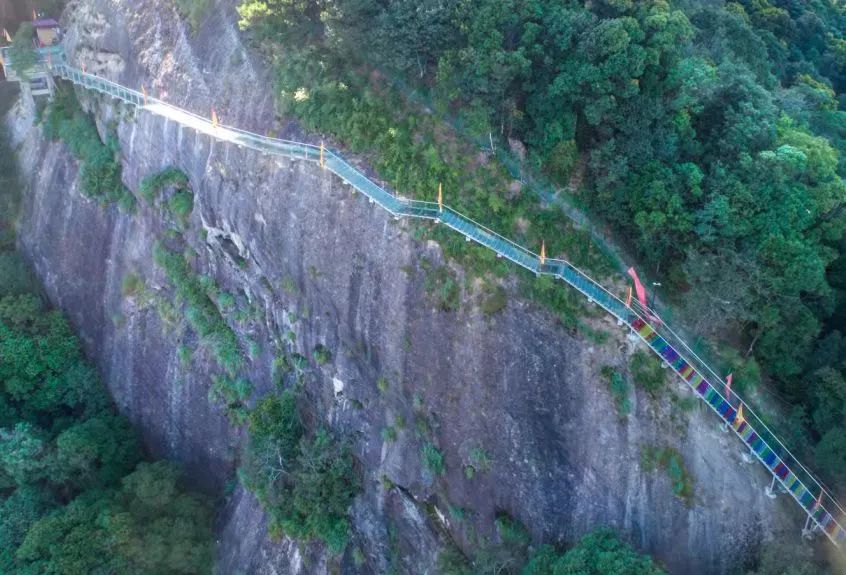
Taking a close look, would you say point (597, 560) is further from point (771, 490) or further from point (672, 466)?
point (771, 490)

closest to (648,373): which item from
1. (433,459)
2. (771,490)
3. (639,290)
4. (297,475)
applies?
(639,290)

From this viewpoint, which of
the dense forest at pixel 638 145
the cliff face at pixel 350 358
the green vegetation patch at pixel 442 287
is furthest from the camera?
the green vegetation patch at pixel 442 287

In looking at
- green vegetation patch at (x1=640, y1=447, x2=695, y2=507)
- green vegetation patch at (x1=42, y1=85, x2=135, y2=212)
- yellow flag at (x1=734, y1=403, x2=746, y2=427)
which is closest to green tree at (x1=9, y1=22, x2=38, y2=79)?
green vegetation patch at (x1=42, y1=85, x2=135, y2=212)

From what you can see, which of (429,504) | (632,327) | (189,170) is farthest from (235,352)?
(632,327)

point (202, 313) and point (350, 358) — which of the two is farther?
point (202, 313)

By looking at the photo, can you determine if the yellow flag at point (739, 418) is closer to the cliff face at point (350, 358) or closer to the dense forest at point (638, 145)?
the cliff face at point (350, 358)

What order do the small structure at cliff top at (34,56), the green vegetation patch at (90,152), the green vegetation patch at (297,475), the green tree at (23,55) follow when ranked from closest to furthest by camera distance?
the green vegetation patch at (297,475) < the green vegetation patch at (90,152) < the green tree at (23,55) < the small structure at cliff top at (34,56)

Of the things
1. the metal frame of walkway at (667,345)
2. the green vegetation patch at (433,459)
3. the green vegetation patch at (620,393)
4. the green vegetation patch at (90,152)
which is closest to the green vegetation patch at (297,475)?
→ the green vegetation patch at (433,459)

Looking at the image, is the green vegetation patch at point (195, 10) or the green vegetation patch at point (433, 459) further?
the green vegetation patch at point (195, 10)
